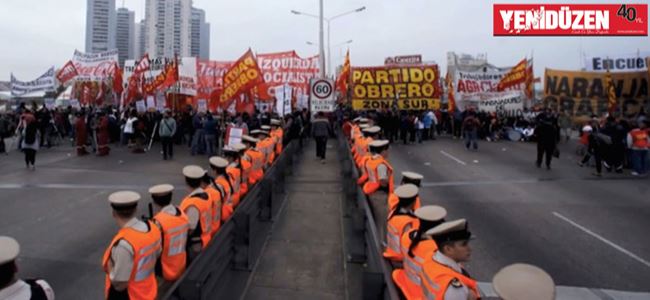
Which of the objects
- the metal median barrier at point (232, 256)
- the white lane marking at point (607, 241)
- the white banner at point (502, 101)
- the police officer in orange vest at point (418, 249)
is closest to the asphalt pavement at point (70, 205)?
the metal median barrier at point (232, 256)

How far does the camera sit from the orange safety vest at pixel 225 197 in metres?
5.64

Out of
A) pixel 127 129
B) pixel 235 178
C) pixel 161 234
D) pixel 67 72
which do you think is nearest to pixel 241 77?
pixel 127 129

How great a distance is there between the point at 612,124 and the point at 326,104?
9.21 metres

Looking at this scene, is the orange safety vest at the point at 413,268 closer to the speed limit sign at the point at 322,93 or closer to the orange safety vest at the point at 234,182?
the orange safety vest at the point at 234,182

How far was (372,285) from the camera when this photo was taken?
12.0 ft

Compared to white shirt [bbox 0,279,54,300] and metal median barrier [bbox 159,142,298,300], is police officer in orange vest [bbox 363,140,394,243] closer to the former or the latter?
metal median barrier [bbox 159,142,298,300]

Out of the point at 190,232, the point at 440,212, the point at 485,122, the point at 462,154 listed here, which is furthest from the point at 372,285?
the point at 485,122

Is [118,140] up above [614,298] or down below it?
above

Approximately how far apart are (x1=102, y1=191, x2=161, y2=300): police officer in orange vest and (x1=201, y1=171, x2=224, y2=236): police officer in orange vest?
1.22m

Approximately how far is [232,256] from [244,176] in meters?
1.94

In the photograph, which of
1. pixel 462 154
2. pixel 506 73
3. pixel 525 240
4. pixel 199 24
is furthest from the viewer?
pixel 199 24

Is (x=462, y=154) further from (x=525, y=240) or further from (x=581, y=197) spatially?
(x=525, y=240)

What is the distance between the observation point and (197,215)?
14.7 feet

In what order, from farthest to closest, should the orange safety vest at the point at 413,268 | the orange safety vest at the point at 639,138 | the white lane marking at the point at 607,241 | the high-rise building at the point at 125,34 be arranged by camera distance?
the high-rise building at the point at 125,34 < the orange safety vest at the point at 639,138 < the white lane marking at the point at 607,241 < the orange safety vest at the point at 413,268
